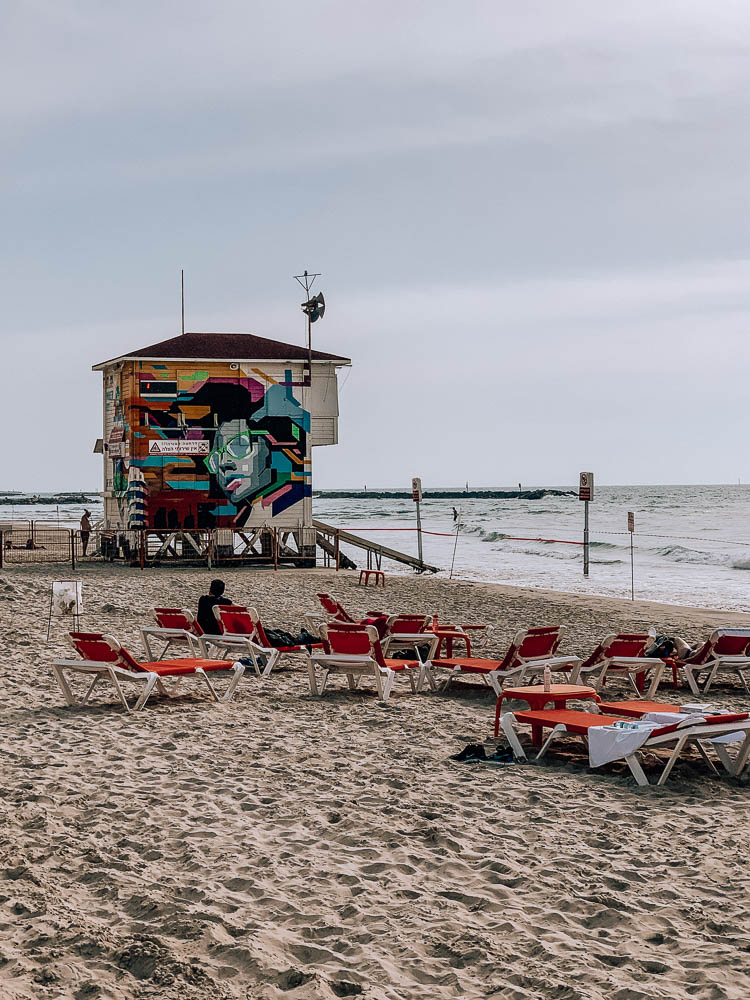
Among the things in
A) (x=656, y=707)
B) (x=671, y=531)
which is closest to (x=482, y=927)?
(x=656, y=707)

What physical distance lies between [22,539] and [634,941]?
104 feet

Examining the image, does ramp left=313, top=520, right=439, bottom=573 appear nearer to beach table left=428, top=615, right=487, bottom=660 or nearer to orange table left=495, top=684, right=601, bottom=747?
beach table left=428, top=615, right=487, bottom=660

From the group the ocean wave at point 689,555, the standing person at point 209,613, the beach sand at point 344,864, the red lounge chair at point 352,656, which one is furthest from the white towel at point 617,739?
the ocean wave at point 689,555

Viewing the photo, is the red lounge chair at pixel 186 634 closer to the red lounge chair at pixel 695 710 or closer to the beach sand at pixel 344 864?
the beach sand at pixel 344 864

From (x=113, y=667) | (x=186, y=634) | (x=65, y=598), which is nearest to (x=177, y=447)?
(x=65, y=598)

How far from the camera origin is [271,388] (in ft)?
95.5

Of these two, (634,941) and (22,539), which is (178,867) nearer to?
(634,941)

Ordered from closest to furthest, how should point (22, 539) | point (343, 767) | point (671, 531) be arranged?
point (343, 767) → point (22, 539) → point (671, 531)

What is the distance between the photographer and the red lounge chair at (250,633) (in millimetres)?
11203

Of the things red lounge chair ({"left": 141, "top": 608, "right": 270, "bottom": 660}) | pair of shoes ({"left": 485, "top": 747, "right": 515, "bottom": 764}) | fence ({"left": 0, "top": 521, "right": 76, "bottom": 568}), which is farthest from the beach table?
fence ({"left": 0, "top": 521, "right": 76, "bottom": 568})

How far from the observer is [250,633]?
37.5 ft

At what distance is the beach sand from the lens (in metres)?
4.13

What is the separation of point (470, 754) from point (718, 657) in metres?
4.41

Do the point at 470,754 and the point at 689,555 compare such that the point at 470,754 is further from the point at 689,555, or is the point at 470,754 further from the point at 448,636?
the point at 689,555
